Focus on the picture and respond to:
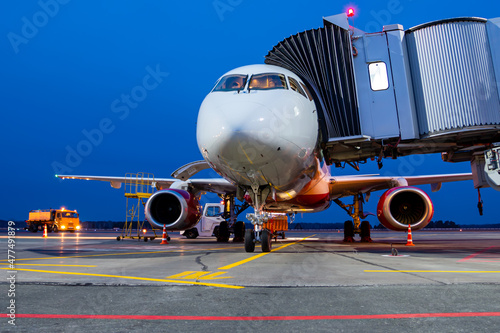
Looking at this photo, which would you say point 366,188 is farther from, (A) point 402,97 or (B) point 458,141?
(A) point 402,97

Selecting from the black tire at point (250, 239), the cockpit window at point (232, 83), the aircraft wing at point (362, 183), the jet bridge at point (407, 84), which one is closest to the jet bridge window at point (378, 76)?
the jet bridge at point (407, 84)

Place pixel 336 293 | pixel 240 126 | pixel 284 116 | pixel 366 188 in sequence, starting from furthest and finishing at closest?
Answer: pixel 366 188, pixel 284 116, pixel 240 126, pixel 336 293

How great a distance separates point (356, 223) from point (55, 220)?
1240 inches

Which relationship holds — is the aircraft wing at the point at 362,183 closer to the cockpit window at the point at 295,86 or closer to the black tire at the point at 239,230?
the black tire at the point at 239,230

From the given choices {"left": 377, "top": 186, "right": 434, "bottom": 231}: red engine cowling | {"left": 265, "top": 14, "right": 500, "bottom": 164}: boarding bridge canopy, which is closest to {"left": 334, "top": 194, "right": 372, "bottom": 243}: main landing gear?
{"left": 377, "top": 186, "right": 434, "bottom": 231}: red engine cowling

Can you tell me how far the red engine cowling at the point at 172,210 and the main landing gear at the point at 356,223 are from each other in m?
5.82

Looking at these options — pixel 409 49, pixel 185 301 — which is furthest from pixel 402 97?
pixel 185 301

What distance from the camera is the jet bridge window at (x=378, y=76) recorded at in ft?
29.3

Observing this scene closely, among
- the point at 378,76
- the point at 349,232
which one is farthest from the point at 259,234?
the point at 349,232

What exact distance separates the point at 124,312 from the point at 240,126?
4135 mm

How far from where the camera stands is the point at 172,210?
13.2m

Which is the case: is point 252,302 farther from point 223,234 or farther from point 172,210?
point 223,234

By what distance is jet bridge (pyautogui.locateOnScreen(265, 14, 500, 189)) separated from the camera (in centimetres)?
859

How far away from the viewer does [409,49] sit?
916cm
